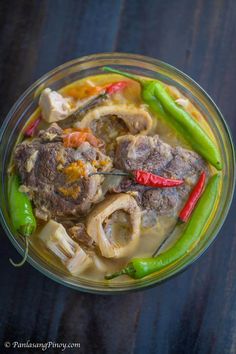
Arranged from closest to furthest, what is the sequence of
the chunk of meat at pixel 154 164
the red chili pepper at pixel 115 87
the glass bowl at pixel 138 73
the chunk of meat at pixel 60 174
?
the chunk of meat at pixel 60 174 < the chunk of meat at pixel 154 164 < the glass bowl at pixel 138 73 < the red chili pepper at pixel 115 87

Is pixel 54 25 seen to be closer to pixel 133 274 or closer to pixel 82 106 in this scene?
pixel 82 106

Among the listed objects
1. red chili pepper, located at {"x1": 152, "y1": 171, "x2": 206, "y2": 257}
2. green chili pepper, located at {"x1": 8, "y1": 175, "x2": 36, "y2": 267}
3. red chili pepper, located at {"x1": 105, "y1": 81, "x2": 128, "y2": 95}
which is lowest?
green chili pepper, located at {"x1": 8, "y1": 175, "x2": 36, "y2": 267}

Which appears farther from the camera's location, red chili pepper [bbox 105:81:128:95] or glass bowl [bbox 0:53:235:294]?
red chili pepper [bbox 105:81:128:95]

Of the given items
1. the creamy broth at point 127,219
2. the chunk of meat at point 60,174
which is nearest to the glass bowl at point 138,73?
the creamy broth at point 127,219

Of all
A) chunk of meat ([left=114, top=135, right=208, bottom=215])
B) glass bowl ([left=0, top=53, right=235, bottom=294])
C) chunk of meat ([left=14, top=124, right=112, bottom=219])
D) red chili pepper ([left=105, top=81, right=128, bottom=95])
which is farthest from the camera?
red chili pepper ([left=105, top=81, right=128, bottom=95])

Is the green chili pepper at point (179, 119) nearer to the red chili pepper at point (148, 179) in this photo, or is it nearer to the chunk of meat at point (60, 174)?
the red chili pepper at point (148, 179)

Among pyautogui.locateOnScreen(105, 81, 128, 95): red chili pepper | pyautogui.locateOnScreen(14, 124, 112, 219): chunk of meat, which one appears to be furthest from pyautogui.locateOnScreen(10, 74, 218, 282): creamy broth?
pyautogui.locateOnScreen(14, 124, 112, 219): chunk of meat

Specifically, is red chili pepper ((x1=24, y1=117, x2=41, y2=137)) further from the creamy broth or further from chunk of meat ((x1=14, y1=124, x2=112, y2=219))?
chunk of meat ((x1=14, y1=124, x2=112, y2=219))
